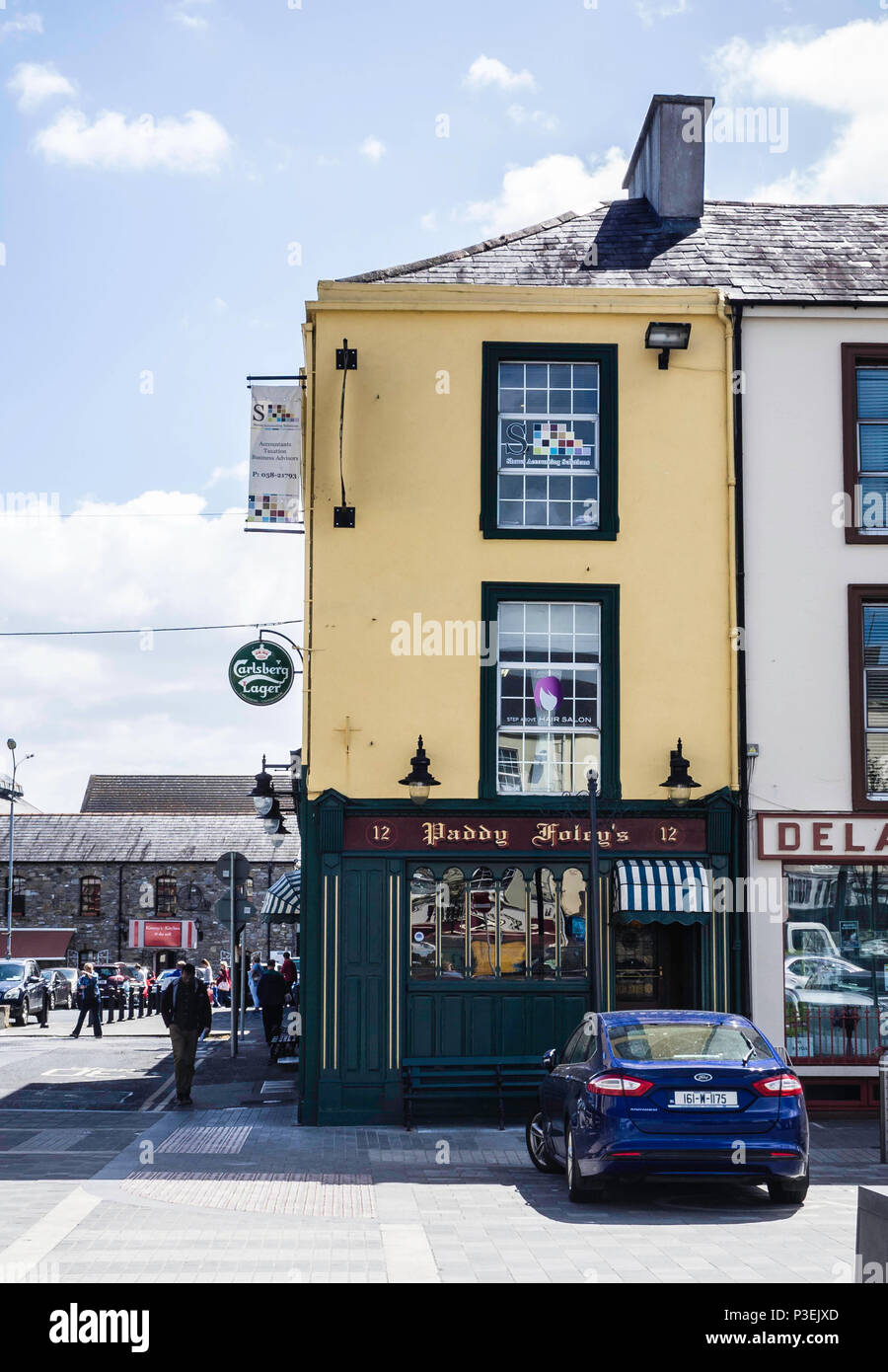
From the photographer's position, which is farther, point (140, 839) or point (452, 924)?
Result: point (140, 839)

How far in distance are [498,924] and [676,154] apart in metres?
10.3

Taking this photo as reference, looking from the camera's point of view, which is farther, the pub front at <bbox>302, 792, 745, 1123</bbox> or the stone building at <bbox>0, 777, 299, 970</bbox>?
the stone building at <bbox>0, 777, 299, 970</bbox>

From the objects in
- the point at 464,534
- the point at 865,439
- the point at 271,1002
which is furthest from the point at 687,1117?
the point at 271,1002

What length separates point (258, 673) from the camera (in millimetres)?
17594

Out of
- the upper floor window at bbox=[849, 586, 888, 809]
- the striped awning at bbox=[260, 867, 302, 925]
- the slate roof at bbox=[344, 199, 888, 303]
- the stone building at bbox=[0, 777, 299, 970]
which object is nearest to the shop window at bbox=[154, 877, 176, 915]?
the stone building at bbox=[0, 777, 299, 970]

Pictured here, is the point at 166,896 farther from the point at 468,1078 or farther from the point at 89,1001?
the point at 468,1078

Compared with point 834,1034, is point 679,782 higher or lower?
higher

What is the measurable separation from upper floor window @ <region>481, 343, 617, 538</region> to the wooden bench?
5772 mm

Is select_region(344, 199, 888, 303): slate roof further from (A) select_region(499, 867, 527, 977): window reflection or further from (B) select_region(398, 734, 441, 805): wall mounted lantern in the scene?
(A) select_region(499, 867, 527, 977): window reflection

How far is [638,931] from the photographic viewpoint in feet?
56.9

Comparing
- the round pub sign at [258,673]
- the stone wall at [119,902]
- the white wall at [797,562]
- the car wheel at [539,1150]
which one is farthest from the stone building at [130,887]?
the car wheel at [539,1150]

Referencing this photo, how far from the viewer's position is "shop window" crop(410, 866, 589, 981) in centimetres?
1653
